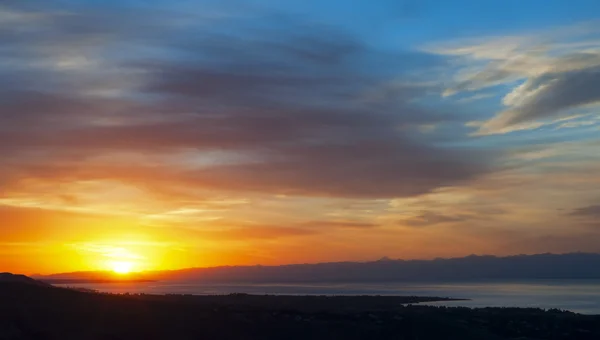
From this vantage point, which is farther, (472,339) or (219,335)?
(472,339)

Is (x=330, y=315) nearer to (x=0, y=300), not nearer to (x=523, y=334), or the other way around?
(x=523, y=334)

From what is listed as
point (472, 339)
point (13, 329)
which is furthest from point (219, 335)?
point (472, 339)

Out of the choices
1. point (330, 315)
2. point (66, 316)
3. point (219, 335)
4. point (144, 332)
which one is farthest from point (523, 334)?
point (66, 316)

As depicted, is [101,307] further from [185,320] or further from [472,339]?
[472,339]

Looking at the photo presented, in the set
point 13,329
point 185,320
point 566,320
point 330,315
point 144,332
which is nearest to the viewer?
point 13,329

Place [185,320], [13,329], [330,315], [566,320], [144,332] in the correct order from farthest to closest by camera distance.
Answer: [566,320]
[330,315]
[185,320]
[144,332]
[13,329]

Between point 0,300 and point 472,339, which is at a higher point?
point 0,300
